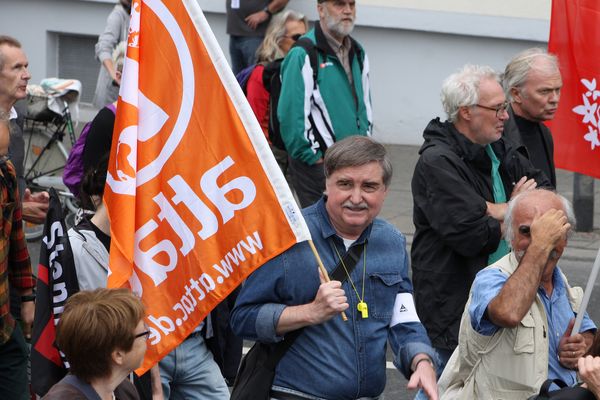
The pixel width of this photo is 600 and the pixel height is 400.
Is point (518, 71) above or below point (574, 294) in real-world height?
above

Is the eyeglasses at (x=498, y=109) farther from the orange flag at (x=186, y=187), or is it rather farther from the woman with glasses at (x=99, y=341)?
the woman with glasses at (x=99, y=341)

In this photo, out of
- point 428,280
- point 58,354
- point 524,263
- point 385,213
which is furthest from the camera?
point 385,213

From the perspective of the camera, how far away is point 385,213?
11.5 m

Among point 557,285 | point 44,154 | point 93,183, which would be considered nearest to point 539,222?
point 557,285

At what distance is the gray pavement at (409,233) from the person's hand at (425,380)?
2782 mm

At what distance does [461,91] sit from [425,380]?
6.34 ft

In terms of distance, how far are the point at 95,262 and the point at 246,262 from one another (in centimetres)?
65

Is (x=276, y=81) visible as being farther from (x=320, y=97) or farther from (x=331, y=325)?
(x=331, y=325)

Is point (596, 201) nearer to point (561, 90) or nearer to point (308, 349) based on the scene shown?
point (561, 90)

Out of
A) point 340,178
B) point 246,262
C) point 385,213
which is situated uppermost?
point 340,178

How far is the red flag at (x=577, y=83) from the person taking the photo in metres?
6.65

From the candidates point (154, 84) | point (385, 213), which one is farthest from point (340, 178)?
point (385, 213)

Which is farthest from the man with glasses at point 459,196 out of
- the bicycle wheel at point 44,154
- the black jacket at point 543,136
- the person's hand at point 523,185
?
the bicycle wheel at point 44,154

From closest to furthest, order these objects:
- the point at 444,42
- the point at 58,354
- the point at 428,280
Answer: the point at 58,354 < the point at 428,280 < the point at 444,42
